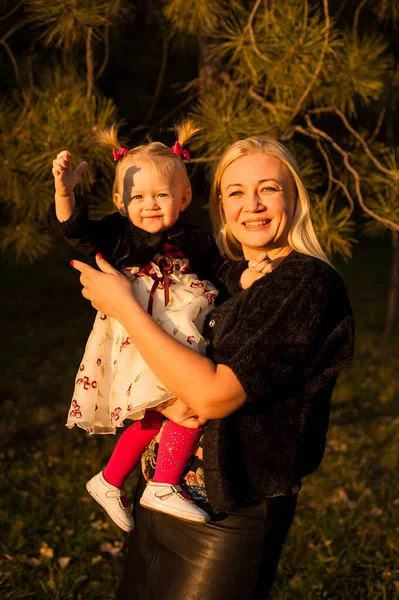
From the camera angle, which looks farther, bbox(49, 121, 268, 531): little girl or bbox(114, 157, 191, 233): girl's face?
bbox(114, 157, 191, 233): girl's face

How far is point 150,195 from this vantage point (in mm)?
2109

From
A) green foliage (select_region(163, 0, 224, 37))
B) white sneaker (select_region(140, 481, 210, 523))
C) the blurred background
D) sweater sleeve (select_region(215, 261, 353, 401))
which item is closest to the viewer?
sweater sleeve (select_region(215, 261, 353, 401))

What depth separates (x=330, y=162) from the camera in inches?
126

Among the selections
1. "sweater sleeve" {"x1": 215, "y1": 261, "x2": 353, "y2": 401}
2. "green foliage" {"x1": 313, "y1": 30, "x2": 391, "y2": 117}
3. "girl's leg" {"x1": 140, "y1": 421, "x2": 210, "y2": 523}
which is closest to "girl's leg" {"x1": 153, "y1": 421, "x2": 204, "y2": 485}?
"girl's leg" {"x1": 140, "y1": 421, "x2": 210, "y2": 523}

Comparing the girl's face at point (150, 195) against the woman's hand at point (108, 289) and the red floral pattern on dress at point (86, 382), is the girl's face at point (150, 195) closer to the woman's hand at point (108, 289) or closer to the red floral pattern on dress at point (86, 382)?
the woman's hand at point (108, 289)

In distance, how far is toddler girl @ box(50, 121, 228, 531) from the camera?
1.97 metres

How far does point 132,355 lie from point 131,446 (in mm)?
Answer: 336

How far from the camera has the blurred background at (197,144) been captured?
9.37ft

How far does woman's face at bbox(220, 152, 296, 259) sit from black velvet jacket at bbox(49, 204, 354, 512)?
110 millimetres

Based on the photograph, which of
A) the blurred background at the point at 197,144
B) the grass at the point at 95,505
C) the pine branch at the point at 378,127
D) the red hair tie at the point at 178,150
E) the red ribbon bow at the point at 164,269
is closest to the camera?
the red ribbon bow at the point at 164,269

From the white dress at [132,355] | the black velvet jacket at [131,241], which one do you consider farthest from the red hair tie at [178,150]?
the white dress at [132,355]

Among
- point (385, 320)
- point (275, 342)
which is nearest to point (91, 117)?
point (275, 342)

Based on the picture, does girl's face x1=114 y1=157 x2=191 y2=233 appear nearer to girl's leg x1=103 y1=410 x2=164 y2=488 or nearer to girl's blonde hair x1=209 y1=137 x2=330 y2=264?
girl's blonde hair x1=209 y1=137 x2=330 y2=264

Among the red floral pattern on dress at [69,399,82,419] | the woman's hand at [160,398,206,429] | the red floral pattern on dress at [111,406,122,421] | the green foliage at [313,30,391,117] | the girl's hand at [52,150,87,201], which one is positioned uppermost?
the green foliage at [313,30,391,117]
